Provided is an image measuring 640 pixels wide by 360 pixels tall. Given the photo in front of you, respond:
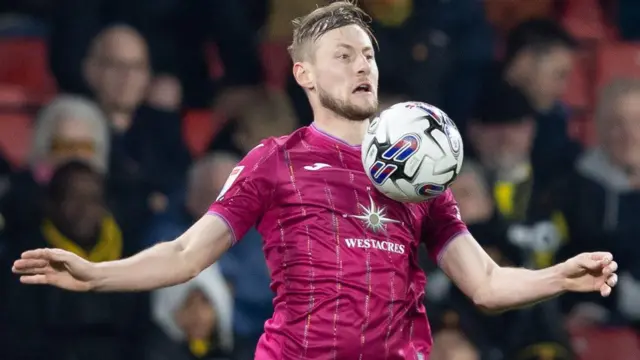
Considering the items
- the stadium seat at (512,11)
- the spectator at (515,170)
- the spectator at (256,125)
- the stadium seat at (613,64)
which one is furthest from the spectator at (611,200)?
the spectator at (256,125)

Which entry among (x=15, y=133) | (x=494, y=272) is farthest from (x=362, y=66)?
(x=15, y=133)

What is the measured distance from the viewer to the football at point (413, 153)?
4.24m

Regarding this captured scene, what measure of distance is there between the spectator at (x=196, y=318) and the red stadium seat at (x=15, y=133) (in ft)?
4.23

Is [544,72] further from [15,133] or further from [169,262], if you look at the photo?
[169,262]

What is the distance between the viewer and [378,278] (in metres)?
4.36

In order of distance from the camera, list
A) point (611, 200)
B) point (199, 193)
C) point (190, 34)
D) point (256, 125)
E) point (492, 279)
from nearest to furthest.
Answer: point (492, 279) → point (199, 193) → point (256, 125) → point (611, 200) → point (190, 34)

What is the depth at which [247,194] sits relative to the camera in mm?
4430

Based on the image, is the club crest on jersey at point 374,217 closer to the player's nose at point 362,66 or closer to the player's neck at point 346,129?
the player's neck at point 346,129

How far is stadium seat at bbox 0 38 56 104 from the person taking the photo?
7.77m

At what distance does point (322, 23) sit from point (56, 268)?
1.25 m

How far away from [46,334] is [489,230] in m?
2.31

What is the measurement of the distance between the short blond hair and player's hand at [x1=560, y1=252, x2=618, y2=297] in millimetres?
1085

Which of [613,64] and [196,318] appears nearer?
[196,318]

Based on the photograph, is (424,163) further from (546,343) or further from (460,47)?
(460,47)
